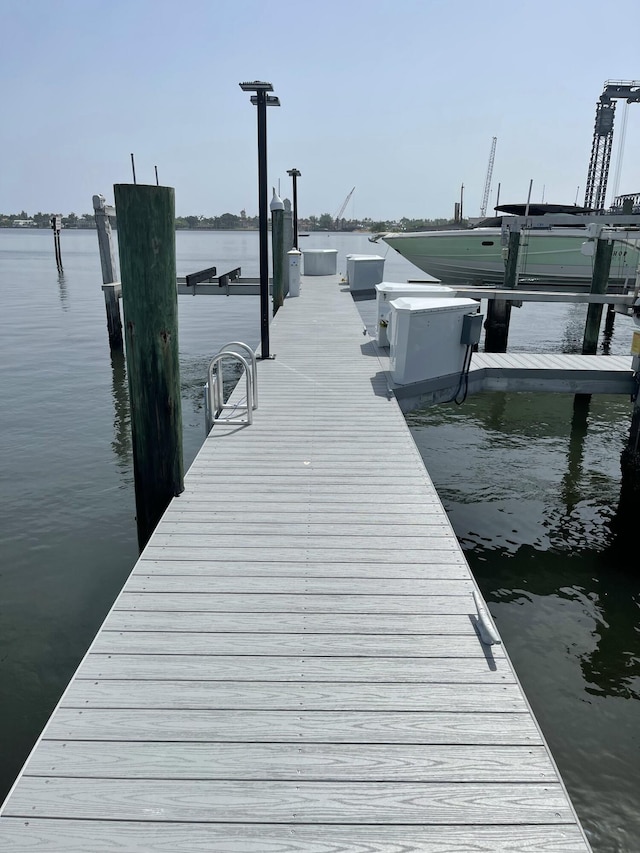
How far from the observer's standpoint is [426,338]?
8.19 metres

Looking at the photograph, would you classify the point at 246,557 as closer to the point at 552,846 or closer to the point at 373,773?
the point at 373,773

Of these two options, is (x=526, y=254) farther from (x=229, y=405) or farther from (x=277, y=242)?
(x=229, y=405)

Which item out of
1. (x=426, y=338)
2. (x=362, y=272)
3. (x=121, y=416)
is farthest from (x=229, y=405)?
(x=362, y=272)

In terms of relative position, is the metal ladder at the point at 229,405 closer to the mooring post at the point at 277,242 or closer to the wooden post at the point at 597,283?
the mooring post at the point at 277,242

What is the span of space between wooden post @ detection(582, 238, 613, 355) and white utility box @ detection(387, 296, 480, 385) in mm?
8074

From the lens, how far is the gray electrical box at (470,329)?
833 cm

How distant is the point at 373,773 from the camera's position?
259 centimetres

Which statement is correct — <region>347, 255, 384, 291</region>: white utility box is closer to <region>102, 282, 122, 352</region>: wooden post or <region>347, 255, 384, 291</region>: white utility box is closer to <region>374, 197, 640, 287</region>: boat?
<region>102, 282, 122, 352</region>: wooden post

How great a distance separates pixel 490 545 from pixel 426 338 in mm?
2805

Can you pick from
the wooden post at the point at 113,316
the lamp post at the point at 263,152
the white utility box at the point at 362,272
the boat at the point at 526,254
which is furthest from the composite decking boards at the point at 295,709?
the boat at the point at 526,254

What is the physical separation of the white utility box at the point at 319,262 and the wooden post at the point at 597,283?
11293 millimetres

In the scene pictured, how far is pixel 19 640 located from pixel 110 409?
27.2ft

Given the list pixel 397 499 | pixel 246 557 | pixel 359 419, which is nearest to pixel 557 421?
pixel 359 419

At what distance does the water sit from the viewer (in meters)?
5.02
